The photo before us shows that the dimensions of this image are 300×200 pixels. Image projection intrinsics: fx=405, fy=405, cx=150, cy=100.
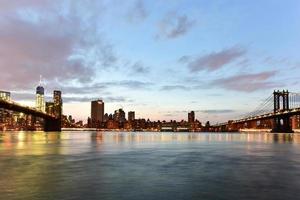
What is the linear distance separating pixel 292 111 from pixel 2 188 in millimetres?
112331

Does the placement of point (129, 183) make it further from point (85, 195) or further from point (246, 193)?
point (246, 193)

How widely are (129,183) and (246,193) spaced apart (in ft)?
16.6

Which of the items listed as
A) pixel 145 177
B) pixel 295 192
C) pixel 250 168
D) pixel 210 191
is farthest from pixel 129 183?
pixel 250 168

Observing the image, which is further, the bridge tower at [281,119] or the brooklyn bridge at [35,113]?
the bridge tower at [281,119]

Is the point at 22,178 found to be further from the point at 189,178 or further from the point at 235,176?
the point at 235,176

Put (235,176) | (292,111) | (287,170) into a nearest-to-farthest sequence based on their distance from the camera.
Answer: (235,176), (287,170), (292,111)

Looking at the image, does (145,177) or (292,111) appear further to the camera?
(292,111)

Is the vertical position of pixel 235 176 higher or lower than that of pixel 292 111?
lower

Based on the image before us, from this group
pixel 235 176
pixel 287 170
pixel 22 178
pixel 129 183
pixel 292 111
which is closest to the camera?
pixel 129 183

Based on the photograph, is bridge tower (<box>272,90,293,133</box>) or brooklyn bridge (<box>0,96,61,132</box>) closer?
brooklyn bridge (<box>0,96,61,132</box>)

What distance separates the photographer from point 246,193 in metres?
15.2

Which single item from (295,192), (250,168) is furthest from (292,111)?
(295,192)

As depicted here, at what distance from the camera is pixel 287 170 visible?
23344 millimetres

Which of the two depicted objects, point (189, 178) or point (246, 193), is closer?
point (246, 193)
